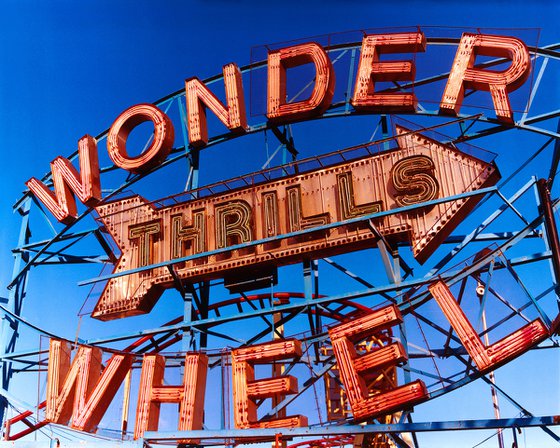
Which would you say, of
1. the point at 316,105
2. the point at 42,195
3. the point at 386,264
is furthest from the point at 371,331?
the point at 42,195

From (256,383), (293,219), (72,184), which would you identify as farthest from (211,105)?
(256,383)

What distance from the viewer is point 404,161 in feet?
60.4

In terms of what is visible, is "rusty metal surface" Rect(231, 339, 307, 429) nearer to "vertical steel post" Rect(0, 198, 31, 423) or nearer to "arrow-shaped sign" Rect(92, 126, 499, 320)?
"arrow-shaped sign" Rect(92, 126, 499, 320)

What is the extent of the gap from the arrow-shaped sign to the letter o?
3.64ft

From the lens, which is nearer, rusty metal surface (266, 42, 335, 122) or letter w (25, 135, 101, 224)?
rusty metal surface (266, 42, 335, 122)

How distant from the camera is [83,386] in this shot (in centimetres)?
1772

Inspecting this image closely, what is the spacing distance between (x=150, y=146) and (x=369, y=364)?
1041 centimetres

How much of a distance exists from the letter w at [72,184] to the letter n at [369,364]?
9864 mm

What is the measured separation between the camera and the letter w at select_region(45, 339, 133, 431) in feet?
56.9

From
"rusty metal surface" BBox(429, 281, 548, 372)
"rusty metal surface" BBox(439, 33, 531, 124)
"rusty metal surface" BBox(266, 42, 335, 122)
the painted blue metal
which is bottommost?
the painted blue metal

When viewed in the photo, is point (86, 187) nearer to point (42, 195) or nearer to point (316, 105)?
point (42, 195)

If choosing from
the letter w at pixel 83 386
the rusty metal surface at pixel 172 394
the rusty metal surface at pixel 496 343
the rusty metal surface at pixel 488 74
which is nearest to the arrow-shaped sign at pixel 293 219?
the rusty metal surface at pixel 488 74

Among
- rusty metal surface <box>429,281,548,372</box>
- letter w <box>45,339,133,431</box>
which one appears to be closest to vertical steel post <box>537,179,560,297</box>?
rusty metal surface <box>429,281,548,372</box>

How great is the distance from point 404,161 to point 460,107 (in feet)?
6.92
